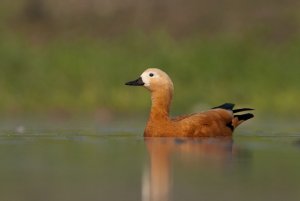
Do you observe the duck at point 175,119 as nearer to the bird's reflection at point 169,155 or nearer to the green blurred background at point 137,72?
the bird's reflection at point 169,155

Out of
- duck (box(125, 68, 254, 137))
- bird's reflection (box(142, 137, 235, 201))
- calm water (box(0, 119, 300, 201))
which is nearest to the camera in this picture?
calm water (box(0, 119, 300, 201))

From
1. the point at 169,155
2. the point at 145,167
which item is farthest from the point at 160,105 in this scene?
the point at 145,167

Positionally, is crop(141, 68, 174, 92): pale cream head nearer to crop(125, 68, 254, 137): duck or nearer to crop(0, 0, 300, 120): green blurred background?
crop(125, 68, 254, 137): duck

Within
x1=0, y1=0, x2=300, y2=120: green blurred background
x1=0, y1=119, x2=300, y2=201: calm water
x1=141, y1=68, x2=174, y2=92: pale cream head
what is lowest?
x1=0, y1=119, x2=300, y2=201: calm water

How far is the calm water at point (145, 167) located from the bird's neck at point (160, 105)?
40cm

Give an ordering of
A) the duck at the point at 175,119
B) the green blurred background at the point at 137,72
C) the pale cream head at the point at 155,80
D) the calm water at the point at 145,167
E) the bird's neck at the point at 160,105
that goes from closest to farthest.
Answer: the calm water at the point at 145,167, the duck at the point at 175,119, the bird's neck at the point at 160,105, the pale cream head at the point at 155,80, the green blurred background at the point at 137,72

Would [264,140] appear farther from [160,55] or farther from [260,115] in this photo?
[160,55]

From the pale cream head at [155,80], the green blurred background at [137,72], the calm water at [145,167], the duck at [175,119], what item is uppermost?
the green blurred background at [137,72]

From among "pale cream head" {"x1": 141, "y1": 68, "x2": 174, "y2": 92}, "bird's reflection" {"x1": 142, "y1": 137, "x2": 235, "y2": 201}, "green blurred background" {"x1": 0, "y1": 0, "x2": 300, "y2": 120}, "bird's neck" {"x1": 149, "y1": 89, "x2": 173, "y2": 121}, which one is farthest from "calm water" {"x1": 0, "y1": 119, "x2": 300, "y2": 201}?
"green blurred background" {"x1": 0, "y1": 0, "x2": 300, "y2": 120}

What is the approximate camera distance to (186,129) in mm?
13617

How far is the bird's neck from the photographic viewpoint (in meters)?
13.9

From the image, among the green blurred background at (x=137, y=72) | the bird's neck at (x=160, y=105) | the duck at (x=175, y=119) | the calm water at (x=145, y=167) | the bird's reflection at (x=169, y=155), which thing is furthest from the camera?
the green blurred background at (x=137, y=72)

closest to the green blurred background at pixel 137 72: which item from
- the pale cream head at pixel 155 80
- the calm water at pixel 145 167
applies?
the pale cream head at pixel 155 80

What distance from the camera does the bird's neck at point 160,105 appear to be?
549 inches
